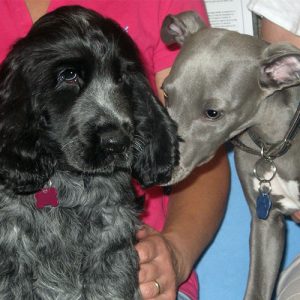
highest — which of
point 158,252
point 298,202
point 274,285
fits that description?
point 158,252

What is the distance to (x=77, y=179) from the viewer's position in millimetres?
1589

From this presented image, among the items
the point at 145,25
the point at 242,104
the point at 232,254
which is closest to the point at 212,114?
the point at 242,104

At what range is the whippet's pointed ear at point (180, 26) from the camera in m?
2.00

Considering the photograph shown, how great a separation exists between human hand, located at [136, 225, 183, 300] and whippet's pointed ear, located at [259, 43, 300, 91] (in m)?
0.62

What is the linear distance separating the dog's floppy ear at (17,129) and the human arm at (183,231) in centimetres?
47

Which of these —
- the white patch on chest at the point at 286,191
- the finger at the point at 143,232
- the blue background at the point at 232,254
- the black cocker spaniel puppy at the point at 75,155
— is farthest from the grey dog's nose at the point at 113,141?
the blue background at the point at 232,254

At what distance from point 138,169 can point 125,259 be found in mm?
239

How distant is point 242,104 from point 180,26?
332 mm

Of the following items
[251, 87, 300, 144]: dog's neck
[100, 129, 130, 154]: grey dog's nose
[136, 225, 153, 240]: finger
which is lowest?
[136, 225, 153, 240]: finger

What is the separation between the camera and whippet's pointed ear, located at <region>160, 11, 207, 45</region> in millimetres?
2002

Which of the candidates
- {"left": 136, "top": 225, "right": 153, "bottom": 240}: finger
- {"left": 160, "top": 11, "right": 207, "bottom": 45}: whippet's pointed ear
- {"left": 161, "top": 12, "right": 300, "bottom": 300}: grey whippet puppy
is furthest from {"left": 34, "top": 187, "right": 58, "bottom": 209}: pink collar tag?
{"left": 160, "top": 11, "right": 207, "bottom": 45}: whippet's pointed ear

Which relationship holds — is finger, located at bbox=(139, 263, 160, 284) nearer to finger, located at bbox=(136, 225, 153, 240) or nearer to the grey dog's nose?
finger, located at bbox=(136, 225, 153, 240)

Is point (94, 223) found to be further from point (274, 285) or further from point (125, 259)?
point (274, 285)

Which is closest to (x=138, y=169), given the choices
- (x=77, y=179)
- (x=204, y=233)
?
(x=77, y=179)
